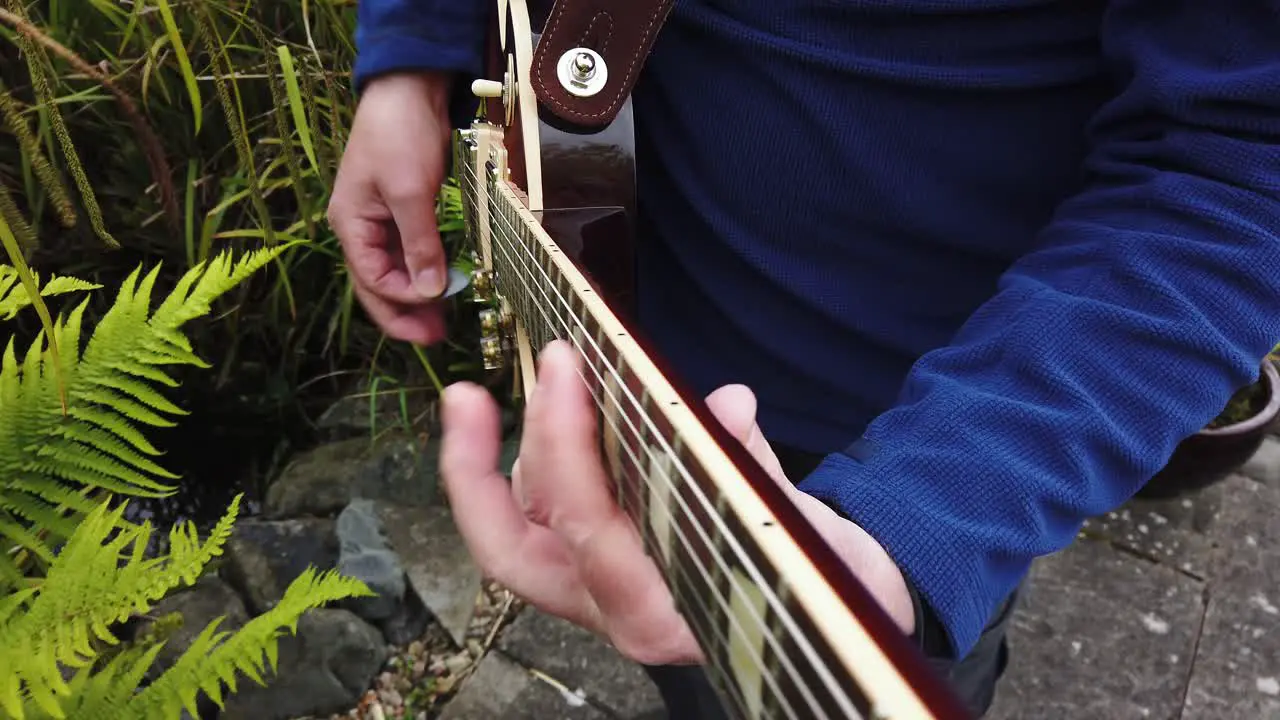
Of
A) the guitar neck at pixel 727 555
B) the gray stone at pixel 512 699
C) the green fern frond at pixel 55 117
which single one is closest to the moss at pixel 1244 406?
the gray stone at pixel 512 699

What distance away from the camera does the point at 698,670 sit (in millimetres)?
1025

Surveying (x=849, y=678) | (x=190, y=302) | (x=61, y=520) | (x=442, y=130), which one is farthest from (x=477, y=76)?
(x=849, y=678)

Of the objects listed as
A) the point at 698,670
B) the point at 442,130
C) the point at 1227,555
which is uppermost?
the point at 442,130

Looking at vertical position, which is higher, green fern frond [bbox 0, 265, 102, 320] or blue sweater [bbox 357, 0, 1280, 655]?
blue sweater [bbox 357, 0, 1280, 655]

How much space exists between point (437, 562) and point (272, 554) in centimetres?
35

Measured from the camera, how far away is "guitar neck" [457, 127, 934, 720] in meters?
0.31

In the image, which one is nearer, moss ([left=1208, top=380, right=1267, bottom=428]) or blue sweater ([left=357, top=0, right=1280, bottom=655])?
blue sweater ([left=357, top=0, right=1280, bottom=655])

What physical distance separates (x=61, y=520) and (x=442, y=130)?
85 cm

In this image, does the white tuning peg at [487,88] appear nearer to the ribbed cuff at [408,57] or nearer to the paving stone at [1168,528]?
the ribbed cuff at [408,57]

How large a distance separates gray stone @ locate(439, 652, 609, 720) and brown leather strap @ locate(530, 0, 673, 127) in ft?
3.74

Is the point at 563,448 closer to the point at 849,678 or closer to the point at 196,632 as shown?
the point at 849,678

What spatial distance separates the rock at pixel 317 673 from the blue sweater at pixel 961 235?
927 millimetres

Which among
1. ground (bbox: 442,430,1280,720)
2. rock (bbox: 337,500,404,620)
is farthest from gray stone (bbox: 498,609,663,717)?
rock (bbox: 337,500,404,620)

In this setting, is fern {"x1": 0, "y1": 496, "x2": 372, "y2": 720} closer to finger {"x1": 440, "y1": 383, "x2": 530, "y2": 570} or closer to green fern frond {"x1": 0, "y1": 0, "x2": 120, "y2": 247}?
green fern frond {"x1": 0, "y1": 0, "x2": 120, "y2": 247}
